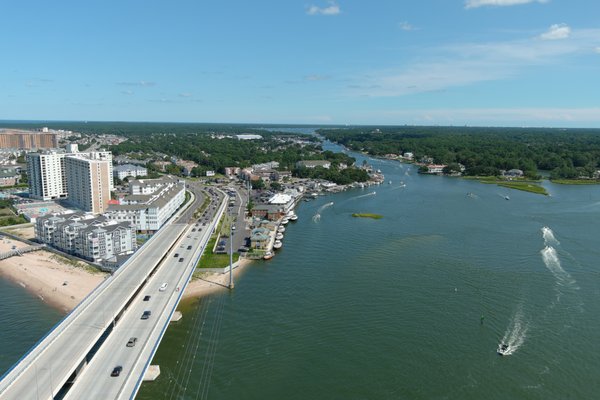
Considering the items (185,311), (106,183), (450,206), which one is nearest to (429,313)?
(185,311)

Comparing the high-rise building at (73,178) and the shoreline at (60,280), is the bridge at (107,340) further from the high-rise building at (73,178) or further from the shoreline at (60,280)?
the high-rise building at (73,178)

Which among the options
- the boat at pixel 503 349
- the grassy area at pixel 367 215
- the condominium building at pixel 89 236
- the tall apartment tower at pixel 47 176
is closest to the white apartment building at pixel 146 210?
the condominium building at pixel 89 236

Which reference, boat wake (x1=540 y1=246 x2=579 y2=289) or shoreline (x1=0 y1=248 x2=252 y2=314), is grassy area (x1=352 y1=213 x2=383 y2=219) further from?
shoreline (x1=0 y1=248 x2=252 y2=314)

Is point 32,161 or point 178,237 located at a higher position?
point 32,161

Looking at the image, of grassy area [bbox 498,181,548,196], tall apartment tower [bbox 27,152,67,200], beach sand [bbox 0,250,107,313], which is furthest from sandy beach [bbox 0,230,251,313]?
grassy area [bbox 498,181,548,196]

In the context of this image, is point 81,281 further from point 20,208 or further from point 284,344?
point 20,208

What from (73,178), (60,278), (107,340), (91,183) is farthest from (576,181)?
(107,340)

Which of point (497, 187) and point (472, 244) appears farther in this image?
point (497, 187)
